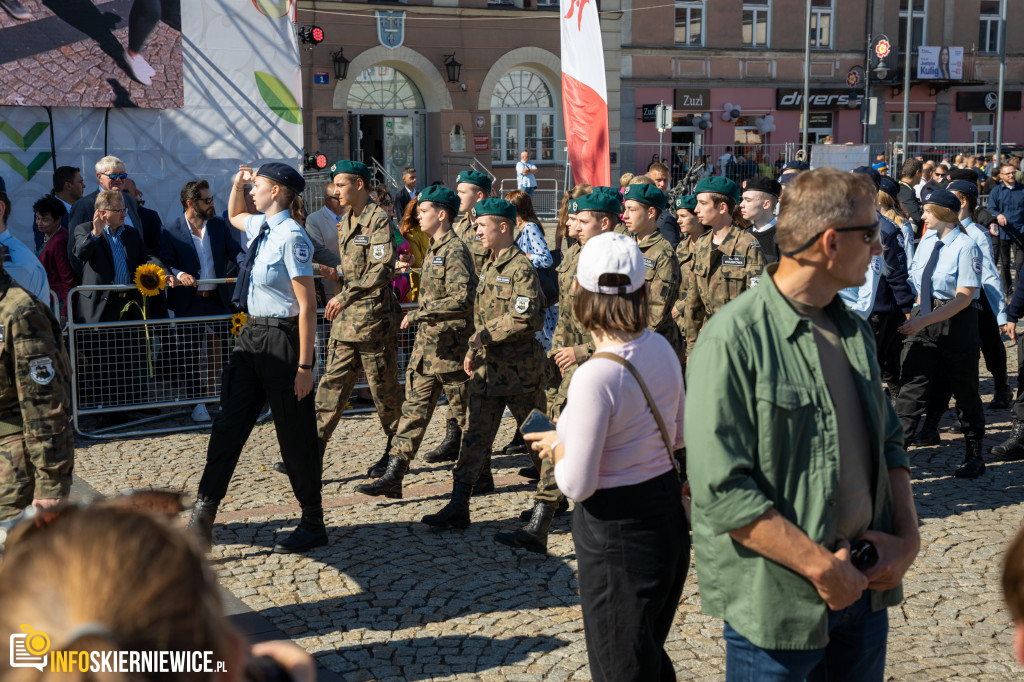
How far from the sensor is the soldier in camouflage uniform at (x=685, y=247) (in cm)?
739

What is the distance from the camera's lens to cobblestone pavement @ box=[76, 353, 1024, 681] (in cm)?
452

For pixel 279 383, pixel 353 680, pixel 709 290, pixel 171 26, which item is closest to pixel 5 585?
pixel 353 680

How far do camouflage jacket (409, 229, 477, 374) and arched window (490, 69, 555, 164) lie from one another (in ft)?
81.7

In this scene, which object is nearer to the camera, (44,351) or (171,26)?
(44,351)

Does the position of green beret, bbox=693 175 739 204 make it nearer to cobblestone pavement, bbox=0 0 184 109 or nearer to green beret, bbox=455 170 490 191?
green beret, bbox=455 170 490 191

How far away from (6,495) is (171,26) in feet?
24.5

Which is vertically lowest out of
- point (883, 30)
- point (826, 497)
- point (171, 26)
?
point (826, 497)

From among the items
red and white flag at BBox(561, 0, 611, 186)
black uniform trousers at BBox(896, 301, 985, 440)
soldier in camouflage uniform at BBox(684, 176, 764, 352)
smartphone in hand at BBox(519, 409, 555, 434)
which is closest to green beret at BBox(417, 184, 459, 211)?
red and white flag at BBox(561, 0, 611, 186)

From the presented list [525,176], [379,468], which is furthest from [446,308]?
[525,176]

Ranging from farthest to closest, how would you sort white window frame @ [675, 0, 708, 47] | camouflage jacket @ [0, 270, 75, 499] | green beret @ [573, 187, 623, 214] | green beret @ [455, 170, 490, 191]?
white window frame @ [675, 0, 708, 47], green beret @ [455, 170, 490, 191], green beret @ [573, 187, 623, 214], camouflage jacket @ [0, 270, 75, 499]

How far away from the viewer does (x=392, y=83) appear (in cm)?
2997

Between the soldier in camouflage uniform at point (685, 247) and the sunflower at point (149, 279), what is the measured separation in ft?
14.1

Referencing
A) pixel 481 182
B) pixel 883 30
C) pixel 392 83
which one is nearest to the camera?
pixel 481 182

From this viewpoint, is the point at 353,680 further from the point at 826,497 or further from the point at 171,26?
the point at 171,26
